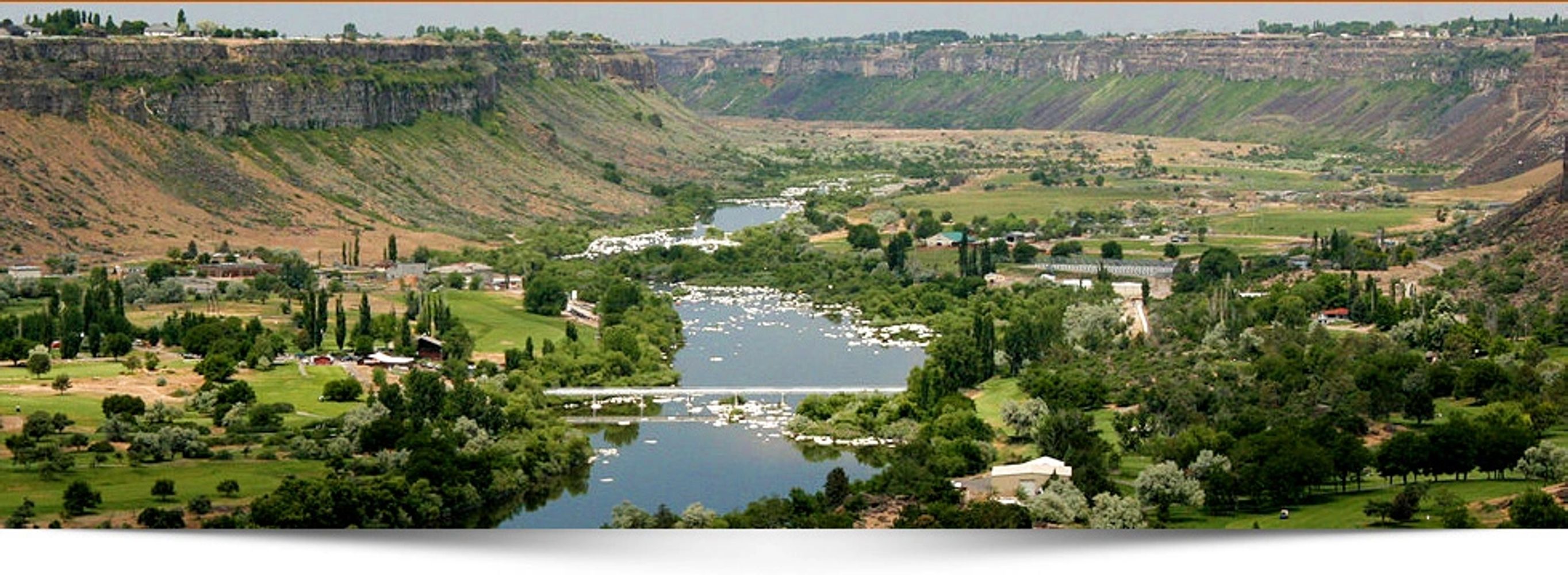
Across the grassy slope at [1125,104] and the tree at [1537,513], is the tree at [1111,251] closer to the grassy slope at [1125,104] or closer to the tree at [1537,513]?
the tree at [1537,513]

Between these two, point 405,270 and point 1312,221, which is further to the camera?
point 1312,221

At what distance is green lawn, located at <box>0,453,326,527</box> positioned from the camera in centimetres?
3916

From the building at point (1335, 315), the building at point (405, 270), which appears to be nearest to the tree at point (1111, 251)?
the building at point (1335, 315)

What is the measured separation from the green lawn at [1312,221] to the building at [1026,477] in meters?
41.5

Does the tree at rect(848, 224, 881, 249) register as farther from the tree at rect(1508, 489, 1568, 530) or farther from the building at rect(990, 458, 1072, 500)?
the tree at rect(1508, 489, 1568, 530)

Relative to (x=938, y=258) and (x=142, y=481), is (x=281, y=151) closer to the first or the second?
(x=938, y=258)

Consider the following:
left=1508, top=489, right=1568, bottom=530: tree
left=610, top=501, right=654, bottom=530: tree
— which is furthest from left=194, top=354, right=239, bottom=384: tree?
left=1508, top=489, right=1568, bottom=530: tree

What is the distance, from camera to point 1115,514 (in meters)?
38.8

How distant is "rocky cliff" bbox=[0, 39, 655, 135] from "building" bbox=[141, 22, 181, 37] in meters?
1.39

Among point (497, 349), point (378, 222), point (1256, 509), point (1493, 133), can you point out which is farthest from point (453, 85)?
point (1256, 509)

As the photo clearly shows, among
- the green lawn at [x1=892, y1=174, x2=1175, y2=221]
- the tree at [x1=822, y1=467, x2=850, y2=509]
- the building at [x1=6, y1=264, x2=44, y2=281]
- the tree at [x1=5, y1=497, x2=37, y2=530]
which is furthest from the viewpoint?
the green lawn at [x1=892, y1=174, x2=1175, y2=221]

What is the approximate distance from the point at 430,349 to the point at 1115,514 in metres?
21.5

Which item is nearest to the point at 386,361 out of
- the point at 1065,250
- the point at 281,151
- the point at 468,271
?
the point at 468,271

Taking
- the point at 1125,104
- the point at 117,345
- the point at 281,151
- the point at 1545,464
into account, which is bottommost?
the point at 117,345
